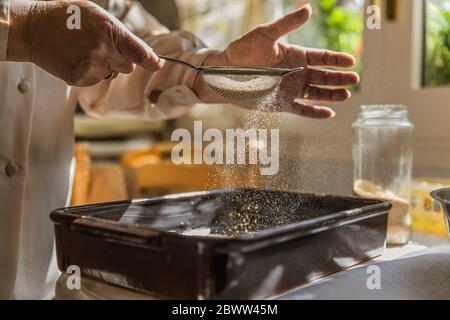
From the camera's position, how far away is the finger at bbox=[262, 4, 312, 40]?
3.00 ft

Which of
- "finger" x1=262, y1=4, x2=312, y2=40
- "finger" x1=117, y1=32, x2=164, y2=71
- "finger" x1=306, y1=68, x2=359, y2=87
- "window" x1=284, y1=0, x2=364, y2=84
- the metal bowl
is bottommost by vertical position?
the metal bowl

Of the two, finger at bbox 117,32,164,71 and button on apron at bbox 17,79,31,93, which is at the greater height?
finger at bbox 117,32,164,71

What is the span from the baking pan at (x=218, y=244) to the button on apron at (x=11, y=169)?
308mm

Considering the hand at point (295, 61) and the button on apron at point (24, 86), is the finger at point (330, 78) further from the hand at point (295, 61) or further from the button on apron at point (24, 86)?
the button on apron at point (24, 86)

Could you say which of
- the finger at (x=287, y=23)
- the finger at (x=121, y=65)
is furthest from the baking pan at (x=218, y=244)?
the finger at (x=287, y=23)

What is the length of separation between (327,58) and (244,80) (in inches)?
8.9

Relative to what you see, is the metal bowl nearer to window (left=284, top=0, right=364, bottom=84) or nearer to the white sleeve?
the white sleeve

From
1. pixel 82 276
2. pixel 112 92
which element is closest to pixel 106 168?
pixel 112 92

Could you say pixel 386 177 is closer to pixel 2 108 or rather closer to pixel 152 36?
pixel 152 36

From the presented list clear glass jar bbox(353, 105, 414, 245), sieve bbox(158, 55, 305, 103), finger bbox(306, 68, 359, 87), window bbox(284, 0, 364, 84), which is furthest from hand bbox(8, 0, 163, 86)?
window bbox(284, 0, 364, 84)

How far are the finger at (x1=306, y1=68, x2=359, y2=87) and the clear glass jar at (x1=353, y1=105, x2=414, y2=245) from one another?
8cm

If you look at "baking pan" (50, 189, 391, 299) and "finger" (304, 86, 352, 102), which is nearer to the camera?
"baking pan" (50, 189, 391, 299)

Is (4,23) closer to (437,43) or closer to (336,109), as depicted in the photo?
(336,109)

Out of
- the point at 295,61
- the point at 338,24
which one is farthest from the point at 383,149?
the point at 338,24
